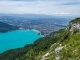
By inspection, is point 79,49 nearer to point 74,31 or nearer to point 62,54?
point 62,54

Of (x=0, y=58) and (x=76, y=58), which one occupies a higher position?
(x=76, y=58)

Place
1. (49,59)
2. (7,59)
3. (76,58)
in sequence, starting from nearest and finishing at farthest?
(76,58) < (49,59) < (7,59)

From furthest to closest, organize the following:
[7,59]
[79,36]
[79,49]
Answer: [7,59] → [79,36] → [79,49]

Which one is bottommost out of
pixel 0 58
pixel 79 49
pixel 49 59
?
pixel 0 58

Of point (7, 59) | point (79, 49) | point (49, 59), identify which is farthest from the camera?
point (7, 59)

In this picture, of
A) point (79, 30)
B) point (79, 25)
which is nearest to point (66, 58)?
point (79, 30)

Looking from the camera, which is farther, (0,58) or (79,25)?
(0,58)

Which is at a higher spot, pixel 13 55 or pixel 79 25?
pixel 79 25

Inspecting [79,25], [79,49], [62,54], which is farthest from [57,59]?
[79,25]

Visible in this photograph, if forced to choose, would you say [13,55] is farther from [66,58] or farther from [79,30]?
[66,58]
